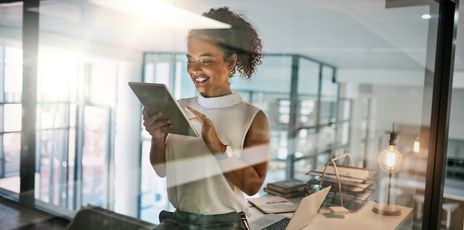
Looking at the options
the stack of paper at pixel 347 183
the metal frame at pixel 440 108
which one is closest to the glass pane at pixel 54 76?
the stack of paper at pixel 347 183

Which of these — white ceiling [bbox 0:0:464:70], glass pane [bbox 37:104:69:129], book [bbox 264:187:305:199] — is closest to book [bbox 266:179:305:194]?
book [bbox 264:187:305:199]

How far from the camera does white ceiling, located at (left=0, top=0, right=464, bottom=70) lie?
1036 mm

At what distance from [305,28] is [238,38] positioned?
0.55 meters

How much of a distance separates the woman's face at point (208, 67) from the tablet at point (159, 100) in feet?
0.38

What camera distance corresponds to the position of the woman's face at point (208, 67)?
1.20 meters

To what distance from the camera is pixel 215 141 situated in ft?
4.09

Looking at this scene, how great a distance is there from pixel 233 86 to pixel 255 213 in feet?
1.62

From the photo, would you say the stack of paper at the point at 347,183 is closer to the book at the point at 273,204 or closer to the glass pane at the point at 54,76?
the book at the point at 273,204

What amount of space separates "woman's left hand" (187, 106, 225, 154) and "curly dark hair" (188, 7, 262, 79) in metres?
0.19

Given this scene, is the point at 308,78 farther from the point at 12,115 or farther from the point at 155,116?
the point at 12,115

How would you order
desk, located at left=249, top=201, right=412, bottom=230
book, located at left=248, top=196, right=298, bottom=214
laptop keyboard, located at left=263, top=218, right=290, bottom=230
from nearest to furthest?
book, located at left=248, top=196, right=298, bottom=214 < laptop keyboard, located at left=263, top=218, right=290, bottom=230 < desk, located at left=249, top=201, right=412, bottom=230

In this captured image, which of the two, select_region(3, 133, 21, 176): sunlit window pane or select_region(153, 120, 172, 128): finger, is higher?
select_region(153, 120, 172, 128): finger

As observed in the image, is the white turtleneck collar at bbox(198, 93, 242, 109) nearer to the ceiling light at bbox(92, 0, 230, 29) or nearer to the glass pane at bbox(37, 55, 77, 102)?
the ceiling light at bbox(92, 0, 230, 29)

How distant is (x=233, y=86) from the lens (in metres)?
1.30
